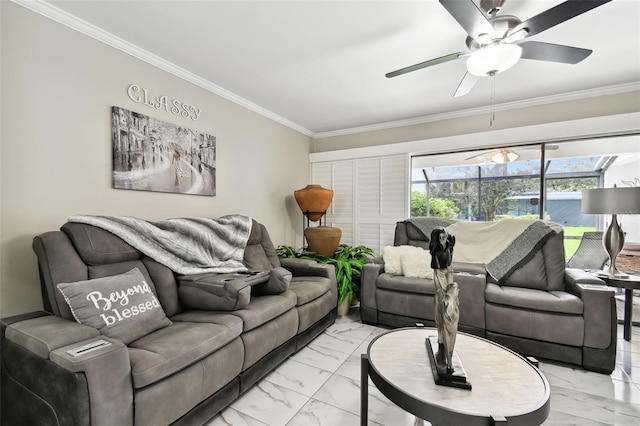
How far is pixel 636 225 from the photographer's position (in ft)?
10.6

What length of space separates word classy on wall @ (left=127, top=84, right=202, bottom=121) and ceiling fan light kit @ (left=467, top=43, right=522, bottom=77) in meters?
2.41

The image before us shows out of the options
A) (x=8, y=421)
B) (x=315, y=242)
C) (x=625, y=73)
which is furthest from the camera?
(x=315, y=242)

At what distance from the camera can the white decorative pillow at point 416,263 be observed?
289 cm

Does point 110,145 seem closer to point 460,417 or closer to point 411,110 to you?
point 460,417

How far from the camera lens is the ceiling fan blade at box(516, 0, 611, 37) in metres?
1.38

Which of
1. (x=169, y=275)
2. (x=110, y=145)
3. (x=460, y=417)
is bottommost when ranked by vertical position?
(x=460, y=417)

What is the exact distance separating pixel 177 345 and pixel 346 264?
217 cm

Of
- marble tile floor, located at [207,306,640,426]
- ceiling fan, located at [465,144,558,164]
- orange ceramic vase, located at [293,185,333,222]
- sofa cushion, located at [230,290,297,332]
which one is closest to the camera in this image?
marble tile floor, located at [207,306,640,426]

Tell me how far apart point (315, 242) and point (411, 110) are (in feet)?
7.02

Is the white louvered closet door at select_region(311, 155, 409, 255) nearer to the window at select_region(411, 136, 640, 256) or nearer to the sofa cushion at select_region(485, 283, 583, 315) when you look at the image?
the window at select_region(411, 136, 640, 256)

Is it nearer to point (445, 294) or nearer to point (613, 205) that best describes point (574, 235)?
point (613, 205)

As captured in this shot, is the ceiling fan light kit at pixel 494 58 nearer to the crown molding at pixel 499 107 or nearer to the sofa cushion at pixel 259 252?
the crown molding at pixel 499 107

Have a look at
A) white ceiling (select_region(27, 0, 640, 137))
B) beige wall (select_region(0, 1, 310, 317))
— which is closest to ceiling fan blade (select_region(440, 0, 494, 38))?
white ceiling (select_region(27, 0, 640, 137))

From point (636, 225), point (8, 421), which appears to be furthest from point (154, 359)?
point (636, 225)
